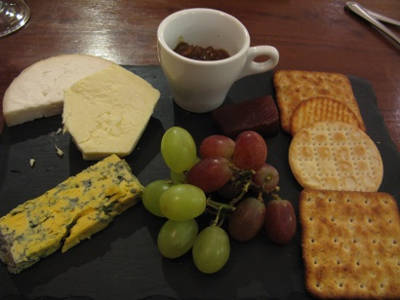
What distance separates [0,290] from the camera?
2.59ft

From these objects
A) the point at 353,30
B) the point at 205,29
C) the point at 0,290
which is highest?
the point at 205,29

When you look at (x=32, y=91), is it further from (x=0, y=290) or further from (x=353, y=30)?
(x=353, y=30)

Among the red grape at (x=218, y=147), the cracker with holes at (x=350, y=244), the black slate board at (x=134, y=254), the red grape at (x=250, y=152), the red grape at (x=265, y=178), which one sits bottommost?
the black slate board at (x=134, y=254)

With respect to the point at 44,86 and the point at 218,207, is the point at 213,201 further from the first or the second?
the point at 44,86

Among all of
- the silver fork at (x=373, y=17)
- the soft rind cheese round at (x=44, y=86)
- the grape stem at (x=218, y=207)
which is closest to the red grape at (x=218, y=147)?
the grape stem at (x=218, y=207)

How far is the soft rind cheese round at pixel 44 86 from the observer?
41.3 inches

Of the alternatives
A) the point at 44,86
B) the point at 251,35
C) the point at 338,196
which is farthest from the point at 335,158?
the point at 44,86

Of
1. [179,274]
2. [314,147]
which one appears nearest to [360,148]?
[314,147]

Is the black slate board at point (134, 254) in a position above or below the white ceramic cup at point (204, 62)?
below

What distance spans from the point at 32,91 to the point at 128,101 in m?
0.30

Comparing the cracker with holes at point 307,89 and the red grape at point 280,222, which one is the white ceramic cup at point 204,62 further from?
the red grape at point 280,222

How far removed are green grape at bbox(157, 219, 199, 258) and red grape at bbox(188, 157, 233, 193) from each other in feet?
0.30

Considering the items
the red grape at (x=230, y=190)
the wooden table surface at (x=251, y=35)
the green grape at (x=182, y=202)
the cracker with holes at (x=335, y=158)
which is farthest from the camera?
the wooden table surface at (x=251, y=35)

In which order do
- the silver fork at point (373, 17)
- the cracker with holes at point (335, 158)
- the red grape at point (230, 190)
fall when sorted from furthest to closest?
the silver fork at point (373, 17) → the cracker with holes at point (335, 158) → the red grape at point (230, 190)
